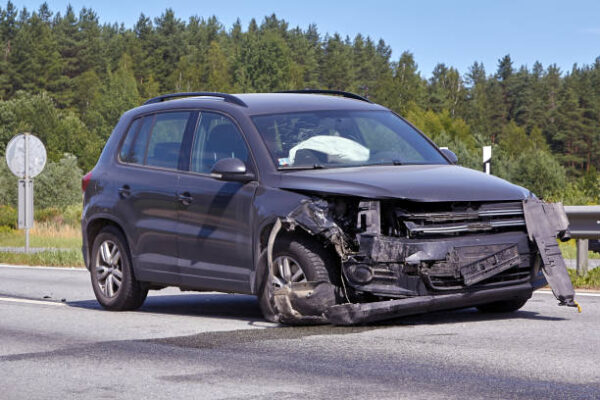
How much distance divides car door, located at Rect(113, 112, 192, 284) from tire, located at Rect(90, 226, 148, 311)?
0.19 metres

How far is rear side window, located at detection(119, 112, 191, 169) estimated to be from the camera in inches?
406

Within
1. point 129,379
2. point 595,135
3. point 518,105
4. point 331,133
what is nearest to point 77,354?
point 129,379

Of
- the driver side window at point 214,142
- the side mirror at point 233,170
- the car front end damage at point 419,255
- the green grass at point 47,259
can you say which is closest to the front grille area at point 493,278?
the car front end damage at point 419,255

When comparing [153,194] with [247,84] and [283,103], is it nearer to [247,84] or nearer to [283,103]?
[283,103]

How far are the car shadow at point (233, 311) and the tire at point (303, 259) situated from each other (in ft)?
2.26

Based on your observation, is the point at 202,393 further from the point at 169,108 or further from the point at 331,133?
the point at 169,108

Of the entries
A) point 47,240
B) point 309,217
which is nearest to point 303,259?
point 309,217

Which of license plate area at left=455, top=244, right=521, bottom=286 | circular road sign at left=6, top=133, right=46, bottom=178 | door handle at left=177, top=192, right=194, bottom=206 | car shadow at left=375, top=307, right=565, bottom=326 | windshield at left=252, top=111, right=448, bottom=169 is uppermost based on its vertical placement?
circular road sign at left=6, top=133, right=46, bottom=178

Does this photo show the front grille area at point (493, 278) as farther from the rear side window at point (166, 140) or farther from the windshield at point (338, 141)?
the rear side window at point (166, 140)

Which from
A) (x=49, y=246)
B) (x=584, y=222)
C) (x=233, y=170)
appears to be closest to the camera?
(x=233, y=170)

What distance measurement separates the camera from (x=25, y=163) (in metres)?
23.0

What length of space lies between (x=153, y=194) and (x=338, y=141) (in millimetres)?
1792

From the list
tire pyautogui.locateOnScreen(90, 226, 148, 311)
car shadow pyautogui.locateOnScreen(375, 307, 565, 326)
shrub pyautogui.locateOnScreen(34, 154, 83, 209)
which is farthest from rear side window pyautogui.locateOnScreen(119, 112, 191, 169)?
shrub pyautogui.locateOnScreen(34, 154, 83, 209)

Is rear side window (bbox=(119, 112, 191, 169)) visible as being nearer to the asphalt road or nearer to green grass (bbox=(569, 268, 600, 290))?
the asphalt road
